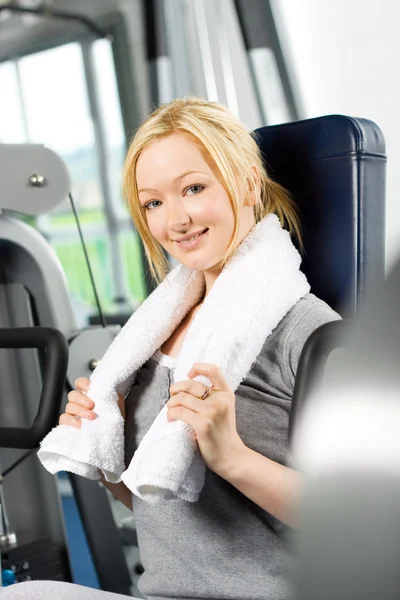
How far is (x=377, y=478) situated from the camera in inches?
10.4

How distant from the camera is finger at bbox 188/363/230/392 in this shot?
33.8 inches

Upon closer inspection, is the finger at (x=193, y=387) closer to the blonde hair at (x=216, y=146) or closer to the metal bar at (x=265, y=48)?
the blonde hair at (x=216, y=146)

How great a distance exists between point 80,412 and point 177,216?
1.13 ft

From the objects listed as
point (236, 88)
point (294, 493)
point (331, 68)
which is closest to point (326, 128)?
point (294, 493)

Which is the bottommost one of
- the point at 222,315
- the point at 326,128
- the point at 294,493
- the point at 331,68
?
the point at 294,493

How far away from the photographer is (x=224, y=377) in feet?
3.11

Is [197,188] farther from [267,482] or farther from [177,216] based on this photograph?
[267,482]

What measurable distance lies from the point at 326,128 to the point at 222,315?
14.6 inches

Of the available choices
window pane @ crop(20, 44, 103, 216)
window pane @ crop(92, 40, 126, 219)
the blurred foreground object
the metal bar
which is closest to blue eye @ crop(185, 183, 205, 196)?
the blurred foreground object

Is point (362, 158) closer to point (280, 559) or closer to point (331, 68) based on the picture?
point (280, 559)

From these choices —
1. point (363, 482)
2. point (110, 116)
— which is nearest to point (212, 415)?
point (363, 482)

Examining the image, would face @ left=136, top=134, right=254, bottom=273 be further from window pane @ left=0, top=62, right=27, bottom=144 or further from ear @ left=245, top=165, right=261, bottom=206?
window pane @ left=0, top=62, right=27, bottom=144

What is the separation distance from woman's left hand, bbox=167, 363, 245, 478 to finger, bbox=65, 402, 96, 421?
259mm

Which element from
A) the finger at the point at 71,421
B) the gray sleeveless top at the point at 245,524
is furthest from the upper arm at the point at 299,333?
the finger at the point at 71,421
